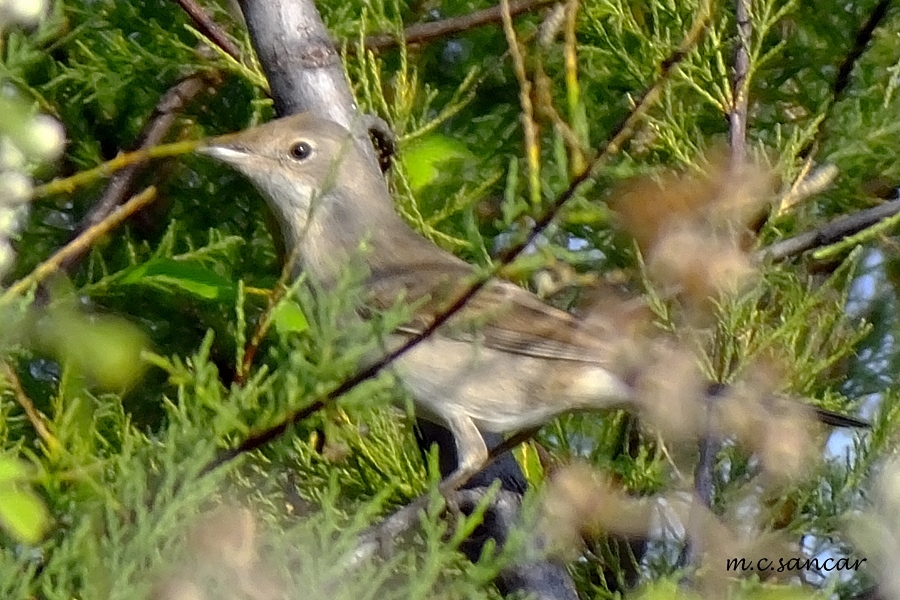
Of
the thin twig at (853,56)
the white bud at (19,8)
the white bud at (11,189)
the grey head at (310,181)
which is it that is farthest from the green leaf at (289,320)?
the thin twig at (853,56)

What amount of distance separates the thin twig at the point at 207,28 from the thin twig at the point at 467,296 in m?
1.06

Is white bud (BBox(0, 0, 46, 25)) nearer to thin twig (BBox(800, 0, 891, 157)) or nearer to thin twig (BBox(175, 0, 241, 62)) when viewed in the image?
thin twig (BBox(175, 0, 241, 62))

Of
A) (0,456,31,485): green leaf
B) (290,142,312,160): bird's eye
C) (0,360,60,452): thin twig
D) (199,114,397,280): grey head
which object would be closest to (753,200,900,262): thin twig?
(199,114,397,280): grey head

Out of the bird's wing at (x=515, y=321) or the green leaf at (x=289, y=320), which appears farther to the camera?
the bird's wing at (x=515, y=321)

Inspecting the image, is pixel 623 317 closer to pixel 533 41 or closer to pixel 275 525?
pixel 275 525

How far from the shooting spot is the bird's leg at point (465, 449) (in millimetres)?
2074

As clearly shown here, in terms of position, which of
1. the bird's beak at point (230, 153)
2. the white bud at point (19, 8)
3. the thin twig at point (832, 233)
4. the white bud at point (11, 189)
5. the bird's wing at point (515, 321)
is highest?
the white bud at point (19, 8)

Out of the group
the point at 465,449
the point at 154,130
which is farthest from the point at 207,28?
the point at 465,449

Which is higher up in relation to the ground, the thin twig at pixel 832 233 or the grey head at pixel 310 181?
the thin twig at pixel 832 233

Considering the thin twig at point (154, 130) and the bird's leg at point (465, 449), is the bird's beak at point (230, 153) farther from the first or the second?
the bird's leg at point (465, 449)

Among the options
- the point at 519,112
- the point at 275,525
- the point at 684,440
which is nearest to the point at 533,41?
the point at 519,112

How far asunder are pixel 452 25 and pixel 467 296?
1.13m

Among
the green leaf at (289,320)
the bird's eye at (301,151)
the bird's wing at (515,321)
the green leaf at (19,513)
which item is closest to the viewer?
the green leaf at (19,513)

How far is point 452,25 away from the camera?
2.21 metres
